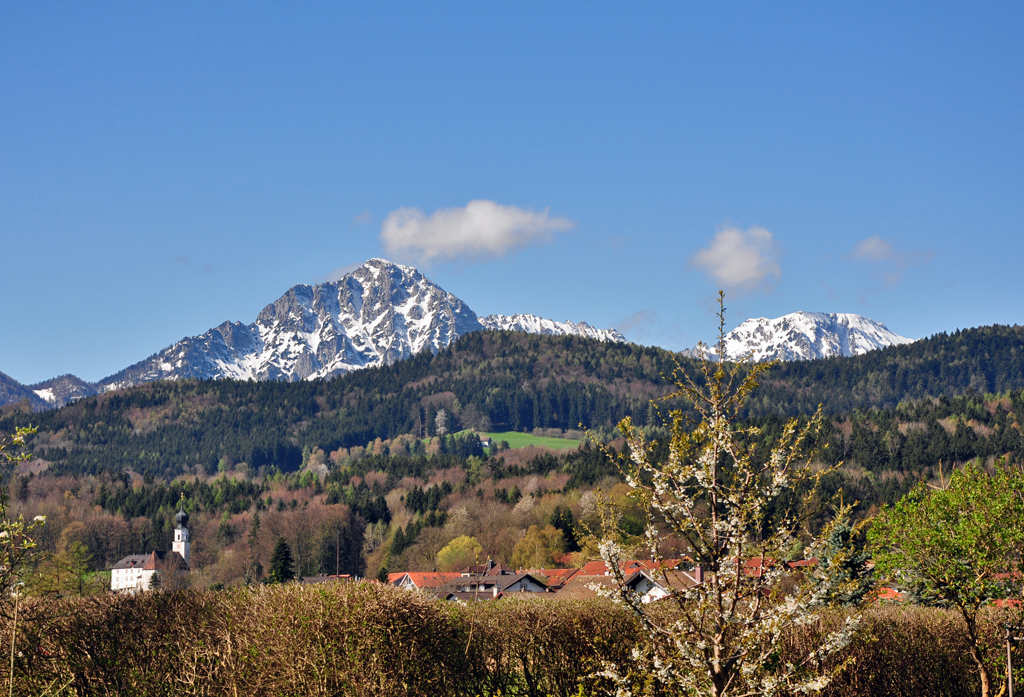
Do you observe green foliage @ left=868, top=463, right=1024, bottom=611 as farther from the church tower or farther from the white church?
the church tower

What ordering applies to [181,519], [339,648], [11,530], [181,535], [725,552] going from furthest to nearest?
[181,519], [181,535], [339,648], [11,530], [725,552]

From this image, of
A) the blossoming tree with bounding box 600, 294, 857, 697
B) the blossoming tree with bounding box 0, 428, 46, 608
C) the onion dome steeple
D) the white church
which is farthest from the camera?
the onion dome steeple

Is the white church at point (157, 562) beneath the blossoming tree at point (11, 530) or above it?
beneath

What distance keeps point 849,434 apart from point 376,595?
505 feet

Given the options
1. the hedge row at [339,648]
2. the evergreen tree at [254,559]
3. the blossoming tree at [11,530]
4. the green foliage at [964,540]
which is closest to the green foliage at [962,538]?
the green foliage at [964,540]

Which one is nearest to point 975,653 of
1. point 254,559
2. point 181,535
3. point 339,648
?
point 339,648

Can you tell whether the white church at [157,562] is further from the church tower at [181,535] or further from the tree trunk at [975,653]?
the tree trunk at [975,653]

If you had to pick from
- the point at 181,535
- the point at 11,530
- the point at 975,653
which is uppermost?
the point at 11,530

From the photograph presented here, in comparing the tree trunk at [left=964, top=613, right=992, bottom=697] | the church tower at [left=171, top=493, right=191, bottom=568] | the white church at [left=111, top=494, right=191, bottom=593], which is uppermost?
the tree trunk at [left=964, top=613, right=992, bottom=697]

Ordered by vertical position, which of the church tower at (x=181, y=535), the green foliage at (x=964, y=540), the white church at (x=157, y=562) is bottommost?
the white church at (x=157, y=562)

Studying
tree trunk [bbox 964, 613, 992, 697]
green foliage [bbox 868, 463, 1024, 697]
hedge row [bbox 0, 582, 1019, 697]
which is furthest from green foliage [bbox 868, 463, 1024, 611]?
hedge row [bbox 0, 582, 1019, 697]

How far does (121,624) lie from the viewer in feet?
82.2

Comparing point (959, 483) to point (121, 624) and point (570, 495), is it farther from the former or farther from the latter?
point (570, 495)

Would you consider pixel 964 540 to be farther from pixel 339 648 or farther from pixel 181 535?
pixel 181 535
